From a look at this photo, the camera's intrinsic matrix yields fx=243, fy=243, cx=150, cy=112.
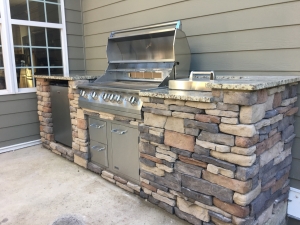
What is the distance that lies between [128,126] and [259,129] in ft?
3.79

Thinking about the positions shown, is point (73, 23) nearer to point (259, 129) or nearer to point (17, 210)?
point (17, 210)

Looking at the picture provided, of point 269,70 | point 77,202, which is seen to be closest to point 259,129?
point 269,70

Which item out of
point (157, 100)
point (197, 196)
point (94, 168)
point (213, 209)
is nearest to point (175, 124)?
point (157, 100)

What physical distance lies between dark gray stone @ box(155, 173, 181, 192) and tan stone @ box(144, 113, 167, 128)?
1.38 ft

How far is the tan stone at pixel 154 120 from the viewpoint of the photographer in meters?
1.90

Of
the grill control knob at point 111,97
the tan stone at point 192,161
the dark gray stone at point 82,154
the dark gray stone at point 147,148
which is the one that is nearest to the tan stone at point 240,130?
the tan stone at point 192,161

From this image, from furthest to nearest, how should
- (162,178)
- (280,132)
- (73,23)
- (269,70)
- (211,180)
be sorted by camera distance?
(73,23) < (269,70) < (162,178) < (280,132) < (211,180)

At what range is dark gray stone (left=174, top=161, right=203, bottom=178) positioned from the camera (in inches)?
68.2

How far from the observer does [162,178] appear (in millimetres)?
1999

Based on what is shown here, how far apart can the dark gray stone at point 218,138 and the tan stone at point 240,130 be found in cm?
4

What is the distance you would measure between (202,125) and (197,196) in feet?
1.76

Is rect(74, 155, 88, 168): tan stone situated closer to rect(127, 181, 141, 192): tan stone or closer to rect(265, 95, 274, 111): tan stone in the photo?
rect(127, 181, 141, 192): tan stone

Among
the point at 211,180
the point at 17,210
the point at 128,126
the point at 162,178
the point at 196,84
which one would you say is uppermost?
the point at 196,84

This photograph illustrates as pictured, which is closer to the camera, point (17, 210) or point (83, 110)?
point (17, 210)
